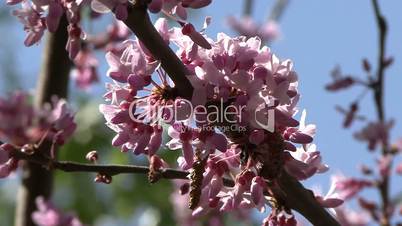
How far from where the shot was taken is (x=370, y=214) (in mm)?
4191

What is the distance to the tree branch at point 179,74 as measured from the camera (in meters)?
2.01

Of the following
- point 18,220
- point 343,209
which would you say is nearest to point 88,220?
point 343,209

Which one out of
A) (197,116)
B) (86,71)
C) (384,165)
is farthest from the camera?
(86,71)

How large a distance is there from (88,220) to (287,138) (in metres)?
4.98

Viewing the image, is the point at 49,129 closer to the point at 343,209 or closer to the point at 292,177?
the point at 292,177

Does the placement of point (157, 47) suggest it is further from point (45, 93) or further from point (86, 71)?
point (86, 71)

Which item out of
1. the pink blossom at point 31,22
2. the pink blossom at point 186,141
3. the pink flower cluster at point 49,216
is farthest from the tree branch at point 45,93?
the pink blossom at point 186,141

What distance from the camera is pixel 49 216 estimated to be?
3.34 metres

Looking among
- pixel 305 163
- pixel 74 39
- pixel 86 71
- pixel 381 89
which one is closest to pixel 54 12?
pixel 74 39

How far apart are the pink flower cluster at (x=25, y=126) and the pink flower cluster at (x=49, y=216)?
0.88 metres

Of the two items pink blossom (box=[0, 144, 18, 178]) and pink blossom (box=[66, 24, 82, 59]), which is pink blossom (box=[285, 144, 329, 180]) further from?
pink blossom (box=[0, 144, 18, 178])

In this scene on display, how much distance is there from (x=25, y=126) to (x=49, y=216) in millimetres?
1058

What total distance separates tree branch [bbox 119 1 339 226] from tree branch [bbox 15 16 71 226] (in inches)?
65.1

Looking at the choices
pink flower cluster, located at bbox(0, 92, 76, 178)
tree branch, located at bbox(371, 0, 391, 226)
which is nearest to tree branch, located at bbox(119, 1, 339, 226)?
pink flower cluster, located at bbox(0, 92, 76, 178)
